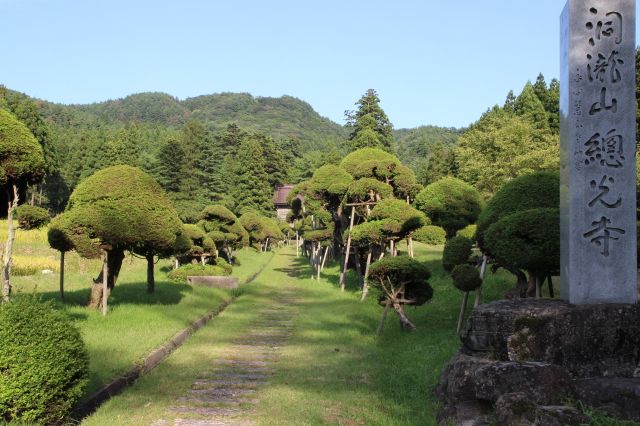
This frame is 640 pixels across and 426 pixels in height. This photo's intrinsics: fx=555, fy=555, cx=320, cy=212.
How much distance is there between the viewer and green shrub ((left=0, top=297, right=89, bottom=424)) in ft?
18.2

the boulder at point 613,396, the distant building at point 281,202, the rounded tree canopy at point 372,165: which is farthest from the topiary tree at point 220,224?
the distant building at point 281,202

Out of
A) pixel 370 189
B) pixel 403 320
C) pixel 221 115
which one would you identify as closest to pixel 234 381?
pixel 403 320

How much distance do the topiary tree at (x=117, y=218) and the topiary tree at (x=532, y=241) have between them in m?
7.80

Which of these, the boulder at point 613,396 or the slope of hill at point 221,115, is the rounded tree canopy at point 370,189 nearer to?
the boulder at point 613,396

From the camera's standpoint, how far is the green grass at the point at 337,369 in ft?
22.2

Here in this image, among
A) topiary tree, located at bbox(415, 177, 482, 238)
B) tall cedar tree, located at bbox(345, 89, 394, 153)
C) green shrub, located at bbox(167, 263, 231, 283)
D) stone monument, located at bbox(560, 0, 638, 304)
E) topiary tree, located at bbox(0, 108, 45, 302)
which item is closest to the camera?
stone monument, located at bbox(560, 0, 638, 304)

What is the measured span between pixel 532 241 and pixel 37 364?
289 inches

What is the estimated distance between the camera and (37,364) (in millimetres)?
5676

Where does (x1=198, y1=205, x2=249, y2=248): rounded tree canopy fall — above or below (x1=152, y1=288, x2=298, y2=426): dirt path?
above

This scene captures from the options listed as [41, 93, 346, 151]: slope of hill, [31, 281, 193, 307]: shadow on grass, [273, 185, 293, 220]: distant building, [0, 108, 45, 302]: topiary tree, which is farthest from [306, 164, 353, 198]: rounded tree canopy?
[41, 93, 346, 151]: slope of hill

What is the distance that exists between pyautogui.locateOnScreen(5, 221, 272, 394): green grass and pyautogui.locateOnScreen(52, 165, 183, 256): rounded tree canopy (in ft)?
5.39

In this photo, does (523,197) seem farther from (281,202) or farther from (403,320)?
(281,202)

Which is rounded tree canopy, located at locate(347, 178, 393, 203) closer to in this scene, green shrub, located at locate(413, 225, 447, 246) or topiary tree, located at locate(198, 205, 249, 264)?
green shrub, located at locate(413, 225, 447, 246)

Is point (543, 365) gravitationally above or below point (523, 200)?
below
